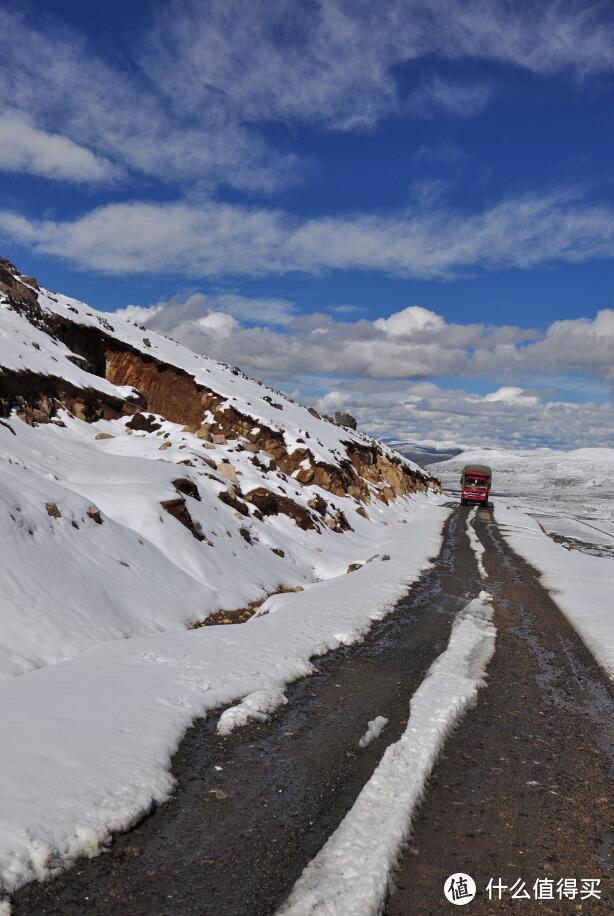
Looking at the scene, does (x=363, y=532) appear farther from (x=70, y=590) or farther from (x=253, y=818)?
(x=253, y=818)

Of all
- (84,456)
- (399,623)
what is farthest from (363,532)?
(399,623)

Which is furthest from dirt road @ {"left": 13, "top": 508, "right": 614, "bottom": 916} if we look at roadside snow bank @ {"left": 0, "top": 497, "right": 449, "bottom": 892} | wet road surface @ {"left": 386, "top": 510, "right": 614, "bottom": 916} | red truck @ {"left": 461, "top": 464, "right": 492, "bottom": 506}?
red truck @ {"left": 461, "top": 464, "right": 492, "bottom": 506}

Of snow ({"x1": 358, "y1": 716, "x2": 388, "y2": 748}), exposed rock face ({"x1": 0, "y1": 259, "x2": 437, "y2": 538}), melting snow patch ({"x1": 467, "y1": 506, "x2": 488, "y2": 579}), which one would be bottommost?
melting snow patch ({"x1": 467, "y1": 506, "x2": 488, "y2": 579})

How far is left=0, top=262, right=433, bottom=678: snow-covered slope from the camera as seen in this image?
30.7 feet

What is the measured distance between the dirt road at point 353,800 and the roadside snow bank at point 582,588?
267 centimetres

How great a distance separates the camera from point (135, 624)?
989 centimetres

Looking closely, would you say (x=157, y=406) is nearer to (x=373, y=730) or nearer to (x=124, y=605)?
(x=124, y=605)

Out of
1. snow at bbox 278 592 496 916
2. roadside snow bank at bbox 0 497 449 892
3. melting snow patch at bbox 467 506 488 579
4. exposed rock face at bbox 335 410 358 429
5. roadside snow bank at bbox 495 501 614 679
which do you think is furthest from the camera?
exposed rock face at bbox 335 410 358 429

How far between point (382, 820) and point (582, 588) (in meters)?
14.8

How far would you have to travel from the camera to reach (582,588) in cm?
1661

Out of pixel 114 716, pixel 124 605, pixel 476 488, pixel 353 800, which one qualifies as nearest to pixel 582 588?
pixel 124 605

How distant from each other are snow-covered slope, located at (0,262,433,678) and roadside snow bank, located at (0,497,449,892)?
146 centimetres

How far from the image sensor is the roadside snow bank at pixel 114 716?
366 cm

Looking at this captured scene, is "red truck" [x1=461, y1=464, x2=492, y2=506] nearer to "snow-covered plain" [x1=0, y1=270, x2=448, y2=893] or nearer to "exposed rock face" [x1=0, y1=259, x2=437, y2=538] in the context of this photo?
"exposed rock face" [x1=0, y1=259, x2=437, y2=538]
